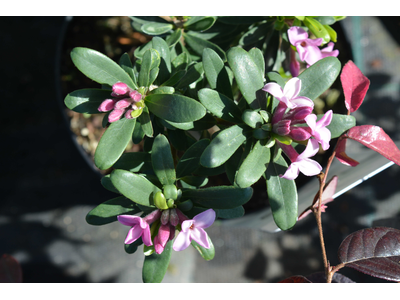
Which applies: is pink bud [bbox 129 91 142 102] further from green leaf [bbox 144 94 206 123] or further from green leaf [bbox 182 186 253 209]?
green leaf [bbox 182 186 253 209]

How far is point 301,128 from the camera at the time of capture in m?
0.75

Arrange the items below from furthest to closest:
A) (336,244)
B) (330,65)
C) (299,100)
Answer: (336,244) → (330,65) → (299,100)

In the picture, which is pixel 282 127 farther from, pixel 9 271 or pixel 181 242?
pixel 9 271

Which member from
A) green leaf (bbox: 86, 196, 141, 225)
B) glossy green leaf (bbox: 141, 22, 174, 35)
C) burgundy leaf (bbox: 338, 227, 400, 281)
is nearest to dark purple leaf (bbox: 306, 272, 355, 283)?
burgundy leaf (bbox: 338, 227, 400, 281)

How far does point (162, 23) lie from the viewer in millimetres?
1149

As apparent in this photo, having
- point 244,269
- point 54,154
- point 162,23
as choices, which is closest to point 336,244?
point 244,269

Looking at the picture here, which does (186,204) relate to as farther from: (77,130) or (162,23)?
(77,130)

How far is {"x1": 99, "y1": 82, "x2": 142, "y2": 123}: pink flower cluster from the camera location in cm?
82

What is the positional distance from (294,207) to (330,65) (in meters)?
0.39

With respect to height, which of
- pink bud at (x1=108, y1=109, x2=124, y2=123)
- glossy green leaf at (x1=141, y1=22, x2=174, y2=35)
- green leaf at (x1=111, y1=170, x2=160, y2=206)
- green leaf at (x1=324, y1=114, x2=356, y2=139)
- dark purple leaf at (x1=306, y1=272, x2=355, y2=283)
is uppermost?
glossy green leaf at (x1=141, y1=22, x2=174, y2=35)

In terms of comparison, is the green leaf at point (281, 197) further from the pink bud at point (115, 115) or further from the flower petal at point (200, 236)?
the pink bud at point (115, 115)

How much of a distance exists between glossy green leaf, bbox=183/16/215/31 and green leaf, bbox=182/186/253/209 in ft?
1.81

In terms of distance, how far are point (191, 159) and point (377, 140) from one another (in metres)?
0.48

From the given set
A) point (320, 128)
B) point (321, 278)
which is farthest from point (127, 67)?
point (321, 278)
